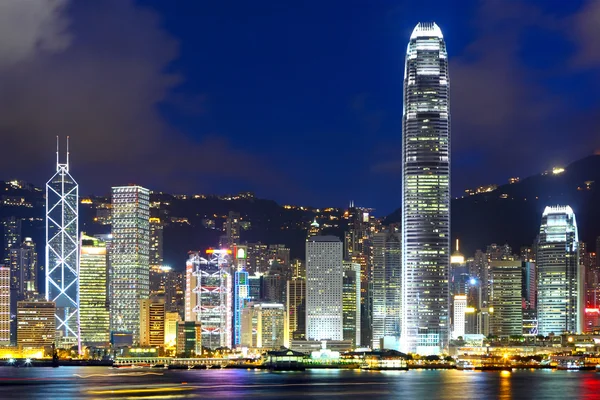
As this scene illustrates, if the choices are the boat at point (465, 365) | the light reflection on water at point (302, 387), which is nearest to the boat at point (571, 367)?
the boat at point (465, 365)

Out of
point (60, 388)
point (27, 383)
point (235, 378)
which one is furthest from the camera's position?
point (235, 378)

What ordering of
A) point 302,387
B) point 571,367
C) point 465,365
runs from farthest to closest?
point 465,365 < point 571,367 < point 302,387

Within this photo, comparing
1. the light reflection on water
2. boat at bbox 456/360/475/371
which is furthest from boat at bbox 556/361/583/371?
the light reflection on water

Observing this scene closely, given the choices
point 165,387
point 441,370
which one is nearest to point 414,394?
point 165,387

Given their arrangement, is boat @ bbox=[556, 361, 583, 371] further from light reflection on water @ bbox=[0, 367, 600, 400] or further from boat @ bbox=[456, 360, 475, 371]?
light reflection on water @ bbox=[0, 367, 600, 400]

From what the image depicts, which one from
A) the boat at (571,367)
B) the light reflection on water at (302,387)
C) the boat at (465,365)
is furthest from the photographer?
the boat at (571,367)

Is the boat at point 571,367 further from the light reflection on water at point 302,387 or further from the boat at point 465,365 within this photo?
the light reflection on water at point 302,387

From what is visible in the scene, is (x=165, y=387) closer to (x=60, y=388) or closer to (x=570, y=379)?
(x=60, y=388)

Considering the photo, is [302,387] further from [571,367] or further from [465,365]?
[571,367]

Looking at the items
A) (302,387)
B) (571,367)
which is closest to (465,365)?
(571,367)
